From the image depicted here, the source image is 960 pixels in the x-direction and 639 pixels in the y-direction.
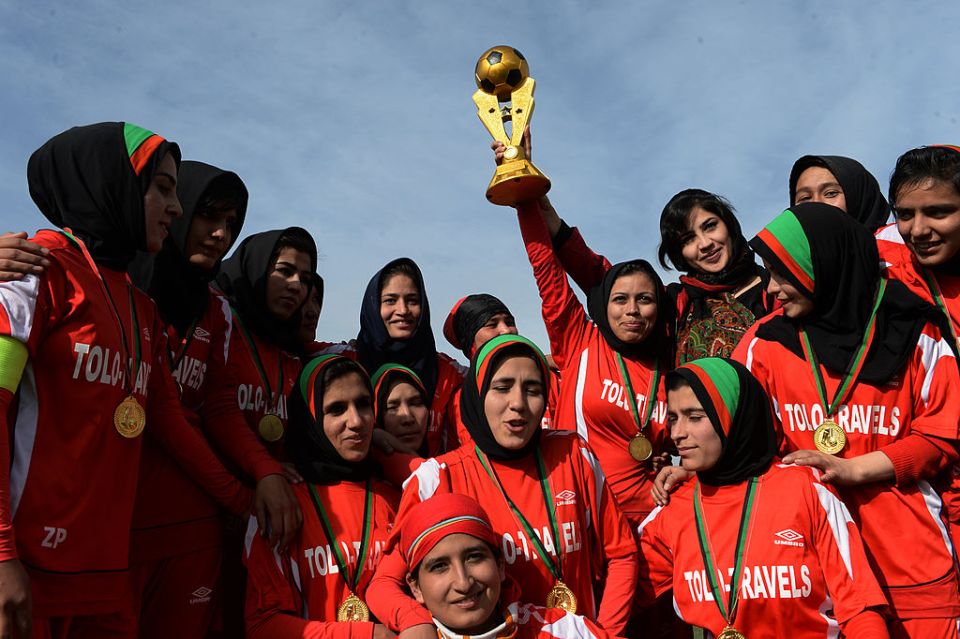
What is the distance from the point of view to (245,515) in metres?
4.34

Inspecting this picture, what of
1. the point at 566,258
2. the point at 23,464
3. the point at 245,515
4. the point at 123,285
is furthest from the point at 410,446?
the point at 23,464

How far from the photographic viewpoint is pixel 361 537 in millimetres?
4211

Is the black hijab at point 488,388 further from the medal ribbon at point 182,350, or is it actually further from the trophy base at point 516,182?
the medal ribbon at point 182,350

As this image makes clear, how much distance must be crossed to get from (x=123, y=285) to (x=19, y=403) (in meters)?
0.79

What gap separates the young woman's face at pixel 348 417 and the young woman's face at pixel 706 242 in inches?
98.4

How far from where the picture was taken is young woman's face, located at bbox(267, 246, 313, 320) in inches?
205

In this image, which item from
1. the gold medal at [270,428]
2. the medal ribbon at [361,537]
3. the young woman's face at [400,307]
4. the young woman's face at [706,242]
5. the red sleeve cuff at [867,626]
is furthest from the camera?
the young woman's face at [400,307]

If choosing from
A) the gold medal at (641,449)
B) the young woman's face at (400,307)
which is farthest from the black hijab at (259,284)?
the gold medal at (641,449)

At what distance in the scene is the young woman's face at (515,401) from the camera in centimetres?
414

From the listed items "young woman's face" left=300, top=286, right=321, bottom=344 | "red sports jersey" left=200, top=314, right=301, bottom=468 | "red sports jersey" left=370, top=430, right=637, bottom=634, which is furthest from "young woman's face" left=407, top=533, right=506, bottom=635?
"young woman's face" left=300, top=286, right=321, bottom=344

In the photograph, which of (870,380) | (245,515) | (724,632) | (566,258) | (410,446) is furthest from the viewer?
(566,258)

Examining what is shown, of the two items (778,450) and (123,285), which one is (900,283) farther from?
(123,285)

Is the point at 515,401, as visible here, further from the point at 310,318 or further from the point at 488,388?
the point at 310,318

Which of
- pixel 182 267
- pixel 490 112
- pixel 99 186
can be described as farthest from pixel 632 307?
pixel 99 186
